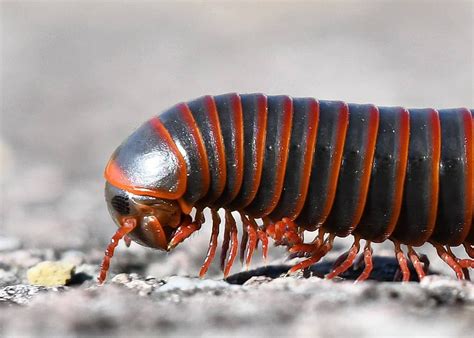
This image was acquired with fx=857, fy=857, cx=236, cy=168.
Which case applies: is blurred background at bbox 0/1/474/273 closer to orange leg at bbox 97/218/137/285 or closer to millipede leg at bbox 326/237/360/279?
orange leg at bbox 97/218/137/285

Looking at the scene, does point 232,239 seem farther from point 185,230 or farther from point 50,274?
point 50,274

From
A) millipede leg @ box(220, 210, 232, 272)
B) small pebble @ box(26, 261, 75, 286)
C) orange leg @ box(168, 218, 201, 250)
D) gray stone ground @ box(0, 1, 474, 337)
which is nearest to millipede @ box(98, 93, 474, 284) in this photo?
orange leg @ box(168, 218, 201, 250)

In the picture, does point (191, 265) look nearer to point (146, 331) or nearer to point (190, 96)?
point (146, 331)

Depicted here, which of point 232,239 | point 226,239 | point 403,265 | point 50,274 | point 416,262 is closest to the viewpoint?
point 403,265

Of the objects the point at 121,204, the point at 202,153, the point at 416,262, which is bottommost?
the point at 416,262

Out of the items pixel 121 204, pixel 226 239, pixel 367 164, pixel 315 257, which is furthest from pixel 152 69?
pixel 367 164
